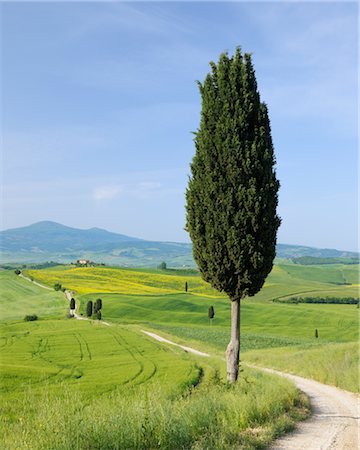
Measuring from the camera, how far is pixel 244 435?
523 inches

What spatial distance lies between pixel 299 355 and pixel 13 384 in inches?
858

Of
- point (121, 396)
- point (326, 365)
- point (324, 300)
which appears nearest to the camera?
point (121, 396)

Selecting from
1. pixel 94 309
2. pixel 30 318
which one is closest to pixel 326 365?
pixel 30 318

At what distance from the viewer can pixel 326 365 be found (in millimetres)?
31203

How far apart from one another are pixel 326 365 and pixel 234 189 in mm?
17062

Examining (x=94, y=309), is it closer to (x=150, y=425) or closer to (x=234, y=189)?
(x=234, y=189)

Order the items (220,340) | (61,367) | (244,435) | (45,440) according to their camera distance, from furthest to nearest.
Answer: (220,340)
(61,367)
(244,435)
(45,440)

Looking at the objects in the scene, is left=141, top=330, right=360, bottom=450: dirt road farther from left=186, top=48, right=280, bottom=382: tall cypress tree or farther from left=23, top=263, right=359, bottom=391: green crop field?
left=23, top=263, right=359, bottom=391: green crop field

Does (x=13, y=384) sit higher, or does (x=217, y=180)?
(x=217, y=180)

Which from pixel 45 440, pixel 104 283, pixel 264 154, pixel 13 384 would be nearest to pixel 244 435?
pixel 45 440

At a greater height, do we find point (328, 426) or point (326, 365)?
point (328, 426)

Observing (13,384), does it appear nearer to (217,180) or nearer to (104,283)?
(217,180)

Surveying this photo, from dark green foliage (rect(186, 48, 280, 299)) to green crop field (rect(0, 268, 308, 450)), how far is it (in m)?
5.13

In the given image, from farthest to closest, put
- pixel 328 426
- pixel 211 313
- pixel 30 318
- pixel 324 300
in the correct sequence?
1. pixel 324 300
2. pixel 211 313
3. pixel 30 318
4. pixel 328 426
